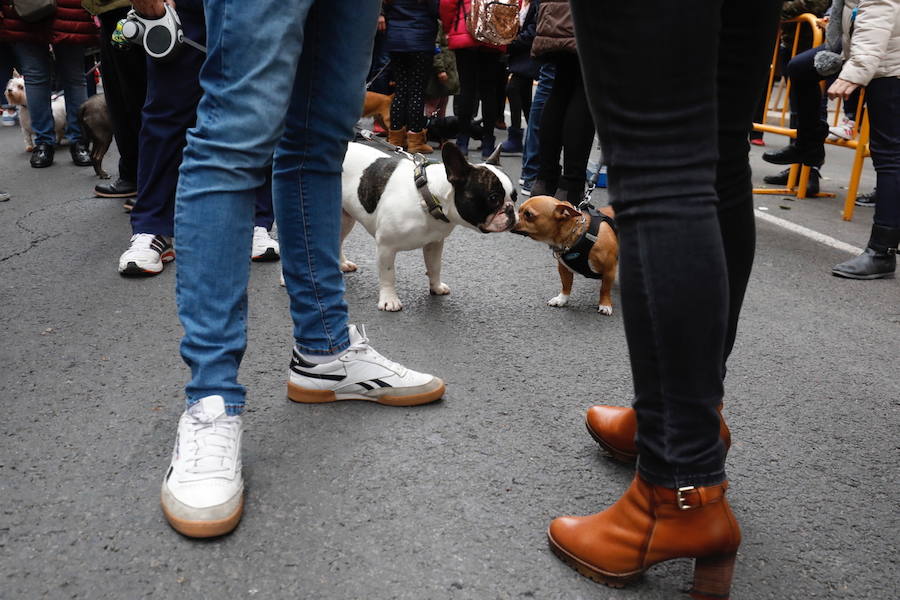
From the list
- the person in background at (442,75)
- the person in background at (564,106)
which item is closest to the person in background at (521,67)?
the person in background at (442,75)

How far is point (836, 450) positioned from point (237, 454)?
1.51m

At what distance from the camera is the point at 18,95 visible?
769 centimetres

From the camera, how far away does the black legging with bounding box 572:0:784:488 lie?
1077mm

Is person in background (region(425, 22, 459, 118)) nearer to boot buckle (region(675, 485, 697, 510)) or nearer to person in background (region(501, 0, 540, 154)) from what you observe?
person in background (region(501, 0, 540, 154))

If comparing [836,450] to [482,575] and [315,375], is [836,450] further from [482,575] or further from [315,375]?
[315,375]

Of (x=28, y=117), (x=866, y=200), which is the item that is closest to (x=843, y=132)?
(x=866, y=200)

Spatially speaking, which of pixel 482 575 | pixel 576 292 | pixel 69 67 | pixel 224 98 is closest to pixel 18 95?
pixel 69 67

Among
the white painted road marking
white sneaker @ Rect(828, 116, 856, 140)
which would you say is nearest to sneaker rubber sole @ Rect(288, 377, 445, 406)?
the white painted road marking

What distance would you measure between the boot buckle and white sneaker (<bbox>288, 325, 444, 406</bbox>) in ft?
3.05

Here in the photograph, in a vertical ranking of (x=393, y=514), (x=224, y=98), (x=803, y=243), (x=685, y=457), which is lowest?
(x=803, y=243)

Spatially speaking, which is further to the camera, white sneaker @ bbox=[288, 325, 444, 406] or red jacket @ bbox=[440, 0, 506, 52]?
red jacket @ bbox=[440, 0, 506, 52]

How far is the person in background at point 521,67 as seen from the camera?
6492 mm

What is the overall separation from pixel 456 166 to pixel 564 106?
1742mm

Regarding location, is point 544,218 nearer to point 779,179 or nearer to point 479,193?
point 479,193
